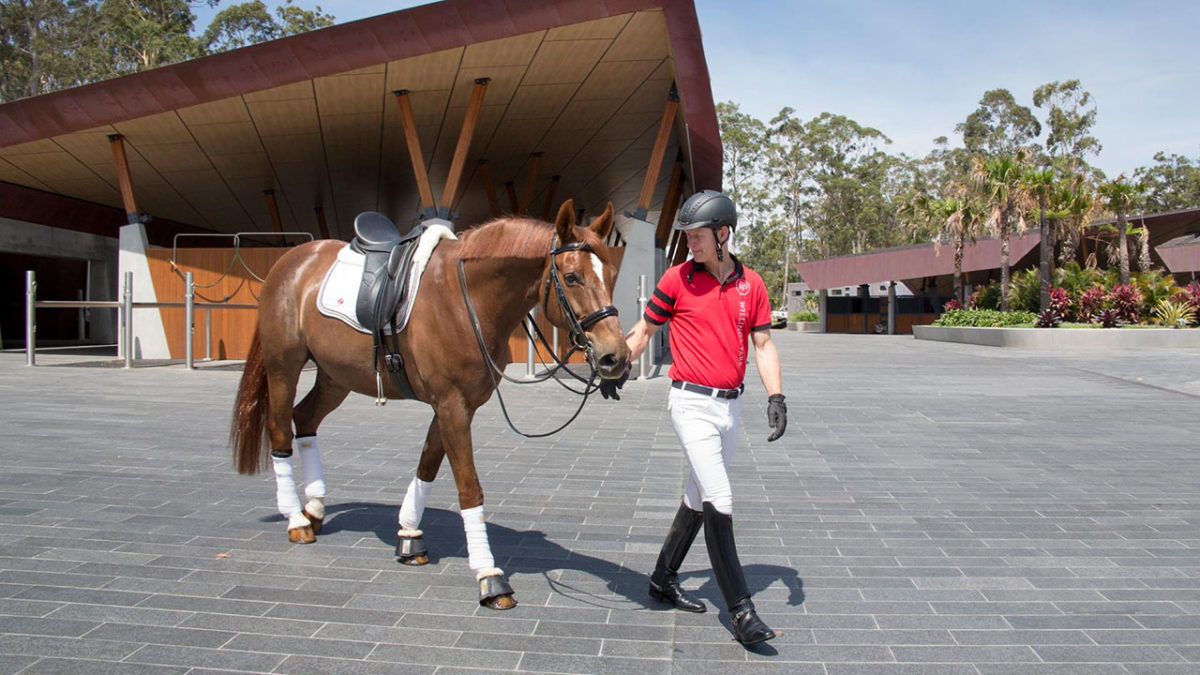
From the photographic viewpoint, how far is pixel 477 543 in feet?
12.3

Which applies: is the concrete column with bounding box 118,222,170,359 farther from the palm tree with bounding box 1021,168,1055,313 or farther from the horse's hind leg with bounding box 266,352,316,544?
the palm tree with bounding box 1021,168,1055,313

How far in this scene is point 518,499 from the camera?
18.9 ft

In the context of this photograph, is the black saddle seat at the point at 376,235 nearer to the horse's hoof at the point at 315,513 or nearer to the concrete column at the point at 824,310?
the horse's hoof at the point at 315,513

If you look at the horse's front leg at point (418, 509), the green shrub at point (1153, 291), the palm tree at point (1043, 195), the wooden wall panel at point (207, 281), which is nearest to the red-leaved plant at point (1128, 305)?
the green shrub at point (1153, 291)

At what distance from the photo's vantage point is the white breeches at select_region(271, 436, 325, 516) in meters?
4.68

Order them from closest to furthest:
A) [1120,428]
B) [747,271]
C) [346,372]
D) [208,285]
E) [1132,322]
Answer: [747,271] → [346,372] → [1120,428] → [208,285] → [1132,322]

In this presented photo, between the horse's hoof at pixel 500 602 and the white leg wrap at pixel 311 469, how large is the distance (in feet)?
5.26

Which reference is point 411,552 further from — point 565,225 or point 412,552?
point 565,225

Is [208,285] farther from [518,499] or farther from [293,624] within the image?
[293,624]

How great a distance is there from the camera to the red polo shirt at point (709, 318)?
3499 mm

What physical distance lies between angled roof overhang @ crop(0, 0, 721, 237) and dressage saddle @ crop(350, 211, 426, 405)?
10366 millimetres

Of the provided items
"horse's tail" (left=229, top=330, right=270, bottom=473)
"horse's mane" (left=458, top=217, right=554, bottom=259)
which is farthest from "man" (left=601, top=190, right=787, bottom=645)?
"horse's tail" (left=229, top=330, right=270, bottom=473)

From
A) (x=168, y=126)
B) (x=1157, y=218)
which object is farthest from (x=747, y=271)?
(x=1157, y=218)

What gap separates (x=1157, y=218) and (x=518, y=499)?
3993 cm
